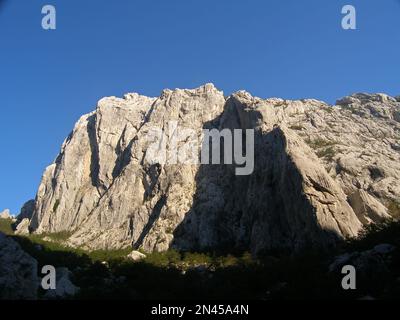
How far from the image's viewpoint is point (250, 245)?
109m

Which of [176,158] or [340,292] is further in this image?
[176,158]

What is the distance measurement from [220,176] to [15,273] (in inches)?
3891

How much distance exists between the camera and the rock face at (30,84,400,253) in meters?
98.6

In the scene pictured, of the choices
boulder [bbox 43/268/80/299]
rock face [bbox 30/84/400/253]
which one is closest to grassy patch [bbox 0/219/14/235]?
rock face [bbox 30/84/400/253]

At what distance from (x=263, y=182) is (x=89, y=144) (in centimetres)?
8169

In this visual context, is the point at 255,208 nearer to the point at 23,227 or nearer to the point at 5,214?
the point at 23,227

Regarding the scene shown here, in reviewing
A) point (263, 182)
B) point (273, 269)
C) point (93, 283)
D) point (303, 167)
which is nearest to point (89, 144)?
point (263, 182)

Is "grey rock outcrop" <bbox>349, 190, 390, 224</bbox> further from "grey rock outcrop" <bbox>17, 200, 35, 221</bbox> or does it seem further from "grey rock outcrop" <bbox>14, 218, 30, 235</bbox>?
"grey rock outcrop" <bbox>17, 200, 35, 221</bbox>

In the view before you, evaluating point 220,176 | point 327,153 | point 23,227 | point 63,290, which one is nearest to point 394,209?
point 327,153

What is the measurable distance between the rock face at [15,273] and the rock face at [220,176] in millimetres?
59206

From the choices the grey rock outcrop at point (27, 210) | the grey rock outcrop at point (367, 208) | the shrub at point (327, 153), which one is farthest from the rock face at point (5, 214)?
the grey rock outcrop at point (367, 208)

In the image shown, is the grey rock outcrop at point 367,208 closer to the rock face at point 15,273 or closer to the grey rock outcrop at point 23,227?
the rock face at point 15,273

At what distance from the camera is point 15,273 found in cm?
3975

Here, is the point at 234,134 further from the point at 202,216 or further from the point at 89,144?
the point at 89,144
